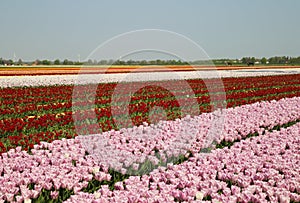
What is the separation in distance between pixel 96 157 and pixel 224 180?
6.64 feet

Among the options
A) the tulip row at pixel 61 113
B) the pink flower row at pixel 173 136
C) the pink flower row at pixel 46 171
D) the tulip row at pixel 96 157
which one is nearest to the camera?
the pink flower row at pixel 46 171

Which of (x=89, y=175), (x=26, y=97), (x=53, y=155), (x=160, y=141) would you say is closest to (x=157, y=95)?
(x=26, y=97)

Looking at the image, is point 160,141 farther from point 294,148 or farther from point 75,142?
point 294,148

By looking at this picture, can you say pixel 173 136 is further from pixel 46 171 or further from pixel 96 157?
pixel 46 171

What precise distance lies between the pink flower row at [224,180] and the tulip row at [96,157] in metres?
0.05

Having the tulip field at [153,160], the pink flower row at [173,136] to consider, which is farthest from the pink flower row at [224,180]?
the pink flower row at [173,136]

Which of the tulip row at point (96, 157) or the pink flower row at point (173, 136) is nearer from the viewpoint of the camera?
the tulip row at point (96, 157)

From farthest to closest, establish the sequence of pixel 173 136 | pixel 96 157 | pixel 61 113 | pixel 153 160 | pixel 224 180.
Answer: pixel 61 113 < pixel 173 136 < pixel 96 157 < pixel 153 160 < pixel 224 180

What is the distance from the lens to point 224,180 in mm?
5207

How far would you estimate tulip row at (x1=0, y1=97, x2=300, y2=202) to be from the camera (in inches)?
181

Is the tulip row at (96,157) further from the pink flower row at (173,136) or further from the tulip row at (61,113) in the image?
the tulip row at (61,113)

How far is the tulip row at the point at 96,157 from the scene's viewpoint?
459 cm

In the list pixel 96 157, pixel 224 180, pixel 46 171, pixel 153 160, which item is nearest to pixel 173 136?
pixel 153 160

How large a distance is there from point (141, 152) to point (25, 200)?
274 cm
